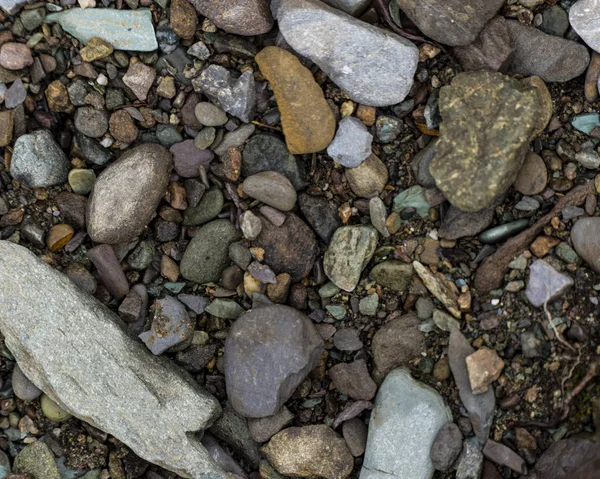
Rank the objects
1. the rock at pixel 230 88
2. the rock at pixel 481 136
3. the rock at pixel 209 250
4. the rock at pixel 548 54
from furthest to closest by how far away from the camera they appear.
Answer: the rock at pixel 209 250 → the rock at pixel 230 88 → the rock at pixel 548 54 → the rock at pixel 481 136

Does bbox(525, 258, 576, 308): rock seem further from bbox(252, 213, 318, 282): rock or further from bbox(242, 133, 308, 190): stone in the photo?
bbox(242, 133, 308, 190): stone

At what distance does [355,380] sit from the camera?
2.51 metres

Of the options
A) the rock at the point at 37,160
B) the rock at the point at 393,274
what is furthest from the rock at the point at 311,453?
the rock at the point at 37,160

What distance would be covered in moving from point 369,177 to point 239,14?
33.0 inches

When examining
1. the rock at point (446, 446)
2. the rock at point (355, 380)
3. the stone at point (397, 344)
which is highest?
the stone at point (397, 344)

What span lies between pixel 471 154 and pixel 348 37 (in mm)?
662

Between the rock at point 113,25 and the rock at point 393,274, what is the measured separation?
1.31m

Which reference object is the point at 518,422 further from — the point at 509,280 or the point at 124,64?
the point at 124,64

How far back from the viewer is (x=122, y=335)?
8.27ft

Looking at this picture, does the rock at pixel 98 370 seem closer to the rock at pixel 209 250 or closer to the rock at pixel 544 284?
the rock at pixel 209 250

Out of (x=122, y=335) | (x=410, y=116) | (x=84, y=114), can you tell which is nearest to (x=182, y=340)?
(x=122, y=335)

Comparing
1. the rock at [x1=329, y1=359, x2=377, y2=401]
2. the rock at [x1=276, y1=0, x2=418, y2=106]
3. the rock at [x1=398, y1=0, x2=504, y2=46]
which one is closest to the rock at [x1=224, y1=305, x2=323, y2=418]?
the rock at [x1=329, y1=359, x2=377, y2=401]

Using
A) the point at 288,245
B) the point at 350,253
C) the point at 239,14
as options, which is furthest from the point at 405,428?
the point at 239,14

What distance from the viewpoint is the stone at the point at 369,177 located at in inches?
97.4
